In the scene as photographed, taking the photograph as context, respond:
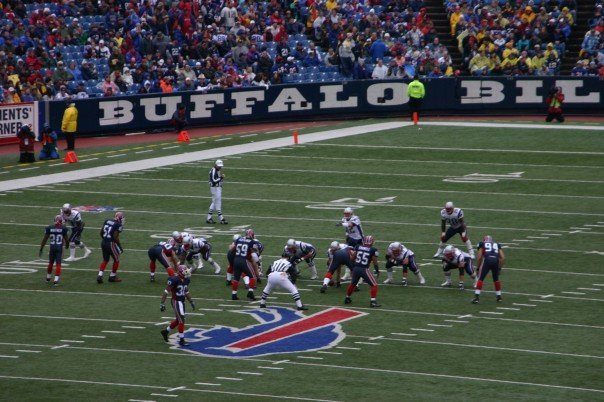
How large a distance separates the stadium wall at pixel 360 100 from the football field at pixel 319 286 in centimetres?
244

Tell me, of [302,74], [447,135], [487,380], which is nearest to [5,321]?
[487,380]

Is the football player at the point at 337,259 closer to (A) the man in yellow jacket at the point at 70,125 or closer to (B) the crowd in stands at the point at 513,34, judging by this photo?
(A) the man in yellow jacket at the point at 70,125

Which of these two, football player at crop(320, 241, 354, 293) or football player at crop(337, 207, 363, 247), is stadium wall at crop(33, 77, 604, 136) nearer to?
football player at crop(337, 207, 363, 247)

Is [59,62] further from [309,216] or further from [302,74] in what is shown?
[309,216]

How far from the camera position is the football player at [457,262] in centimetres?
2606

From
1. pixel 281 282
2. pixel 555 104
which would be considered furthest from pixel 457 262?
pixel 555 104

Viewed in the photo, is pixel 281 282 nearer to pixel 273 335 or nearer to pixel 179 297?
pixel 273 335

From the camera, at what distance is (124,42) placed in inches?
1839

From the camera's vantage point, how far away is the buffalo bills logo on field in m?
22.5

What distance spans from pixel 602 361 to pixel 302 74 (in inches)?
1144

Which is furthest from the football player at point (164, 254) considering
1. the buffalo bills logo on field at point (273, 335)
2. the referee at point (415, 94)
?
the referee at point (415, 94)

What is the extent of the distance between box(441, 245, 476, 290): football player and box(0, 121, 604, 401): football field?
335 millimetres

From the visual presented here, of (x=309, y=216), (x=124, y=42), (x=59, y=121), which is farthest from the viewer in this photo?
(x=124, y=42)

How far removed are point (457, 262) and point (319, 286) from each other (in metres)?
2.73
